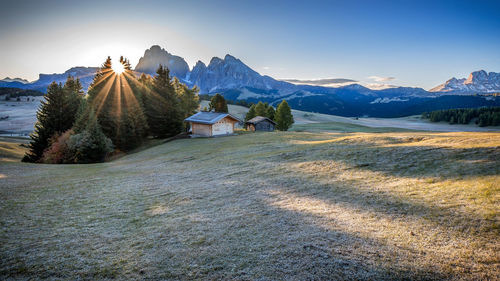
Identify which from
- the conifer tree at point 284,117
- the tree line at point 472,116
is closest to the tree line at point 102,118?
the conifer tree at point 284,117

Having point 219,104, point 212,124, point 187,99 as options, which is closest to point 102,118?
point 212,124

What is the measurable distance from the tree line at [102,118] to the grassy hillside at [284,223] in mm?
18184

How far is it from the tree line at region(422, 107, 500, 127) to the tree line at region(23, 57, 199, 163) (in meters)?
138

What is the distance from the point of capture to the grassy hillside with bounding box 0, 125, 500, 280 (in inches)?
236

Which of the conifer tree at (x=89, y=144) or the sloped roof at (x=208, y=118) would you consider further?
the sloped roof at (x=208, y=118)

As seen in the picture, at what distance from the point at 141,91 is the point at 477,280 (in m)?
57.5

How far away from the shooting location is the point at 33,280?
630cm

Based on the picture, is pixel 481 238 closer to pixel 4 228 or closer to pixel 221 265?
pixel 221 265

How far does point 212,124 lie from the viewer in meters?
45.7

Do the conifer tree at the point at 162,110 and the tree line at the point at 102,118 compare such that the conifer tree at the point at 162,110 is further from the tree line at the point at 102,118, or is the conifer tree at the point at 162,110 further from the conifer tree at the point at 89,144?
the conifer tree at the point at 89,144

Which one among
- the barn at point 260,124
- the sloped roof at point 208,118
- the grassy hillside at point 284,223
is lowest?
the grassy hillside at point 284,223

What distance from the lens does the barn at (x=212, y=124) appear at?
46219 millimetres

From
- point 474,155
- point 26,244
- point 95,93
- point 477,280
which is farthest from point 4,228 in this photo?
point 95,93

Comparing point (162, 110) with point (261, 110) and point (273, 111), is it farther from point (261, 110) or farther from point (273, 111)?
point (273, 111)
